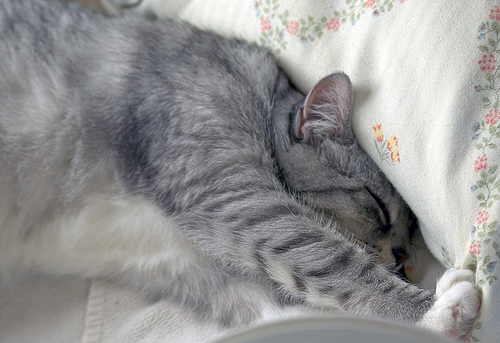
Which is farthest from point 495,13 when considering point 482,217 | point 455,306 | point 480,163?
point 455,306

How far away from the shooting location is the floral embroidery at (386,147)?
1.18 meters

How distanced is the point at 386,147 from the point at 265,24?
55 cm

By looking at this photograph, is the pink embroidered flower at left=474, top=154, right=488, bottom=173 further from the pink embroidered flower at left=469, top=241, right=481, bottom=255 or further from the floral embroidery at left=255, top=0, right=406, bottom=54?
the floral embroidery at left=255, top=0, right=406, bottom=54

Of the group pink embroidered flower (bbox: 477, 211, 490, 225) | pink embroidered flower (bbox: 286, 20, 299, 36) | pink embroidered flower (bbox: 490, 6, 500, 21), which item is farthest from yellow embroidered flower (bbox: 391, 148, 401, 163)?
pink embroidered flower (bbox: 286, 20, 299, 36)

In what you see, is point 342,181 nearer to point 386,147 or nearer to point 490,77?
point 386,147

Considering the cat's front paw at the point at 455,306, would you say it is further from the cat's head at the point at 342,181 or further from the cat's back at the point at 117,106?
the cat's back at the point at 117,106

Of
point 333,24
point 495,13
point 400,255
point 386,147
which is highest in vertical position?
point 495,13

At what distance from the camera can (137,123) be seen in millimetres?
1367

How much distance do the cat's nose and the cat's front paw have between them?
0.26 meters

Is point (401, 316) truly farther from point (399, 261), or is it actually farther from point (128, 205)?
point (128, 205)

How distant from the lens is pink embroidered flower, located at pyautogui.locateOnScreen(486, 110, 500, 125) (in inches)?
39.9

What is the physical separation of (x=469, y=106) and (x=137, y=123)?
856 millimetres

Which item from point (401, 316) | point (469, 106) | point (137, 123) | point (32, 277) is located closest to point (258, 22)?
point (137, 123)

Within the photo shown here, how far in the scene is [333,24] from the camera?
1351 mm
